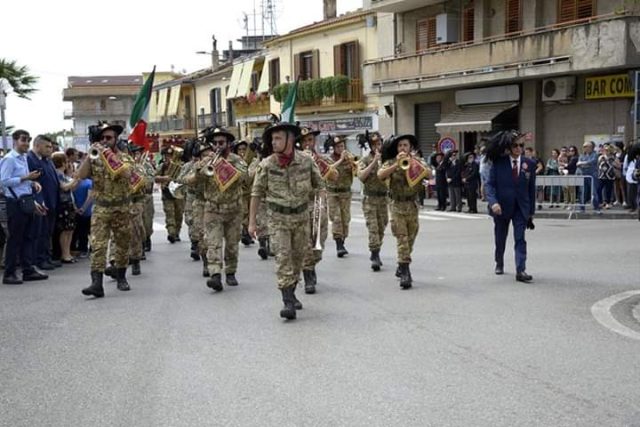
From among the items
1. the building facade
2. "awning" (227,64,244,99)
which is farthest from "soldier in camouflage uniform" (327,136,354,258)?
"awning" (227,64,244,99)

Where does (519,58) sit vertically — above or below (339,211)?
above

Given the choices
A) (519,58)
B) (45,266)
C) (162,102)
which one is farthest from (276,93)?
(45,266)

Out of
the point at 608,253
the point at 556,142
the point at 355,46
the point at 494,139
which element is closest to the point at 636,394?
the point at 494,139

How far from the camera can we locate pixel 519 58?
2494cm

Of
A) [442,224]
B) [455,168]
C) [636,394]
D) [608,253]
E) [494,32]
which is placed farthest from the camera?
[494,32]

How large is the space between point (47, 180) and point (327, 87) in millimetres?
25234

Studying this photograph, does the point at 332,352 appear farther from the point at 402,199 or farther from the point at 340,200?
the point at 340,200

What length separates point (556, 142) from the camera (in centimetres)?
2586

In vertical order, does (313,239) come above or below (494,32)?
below

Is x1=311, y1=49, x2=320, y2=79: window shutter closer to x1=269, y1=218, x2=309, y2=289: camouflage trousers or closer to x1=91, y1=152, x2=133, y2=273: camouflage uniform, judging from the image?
x1=91, y1=152, x2=133, y2=273: camouflage uniform

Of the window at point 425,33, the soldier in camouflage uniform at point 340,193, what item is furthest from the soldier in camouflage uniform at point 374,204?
the window at point 425,33

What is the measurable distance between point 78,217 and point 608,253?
850 centimetres

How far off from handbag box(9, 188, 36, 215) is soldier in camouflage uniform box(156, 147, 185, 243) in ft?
9.33

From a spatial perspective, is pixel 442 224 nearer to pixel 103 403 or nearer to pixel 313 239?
pixel 313 239
